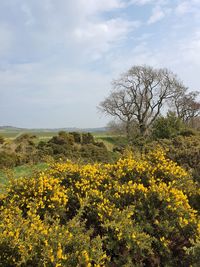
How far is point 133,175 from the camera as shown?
5539 mm

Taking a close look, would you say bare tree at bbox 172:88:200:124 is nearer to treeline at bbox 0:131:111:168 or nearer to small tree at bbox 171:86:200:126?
small tree at bbox 171:86:200:126

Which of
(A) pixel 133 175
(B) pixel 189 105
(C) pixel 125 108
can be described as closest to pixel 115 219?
(A) pixel 133 175

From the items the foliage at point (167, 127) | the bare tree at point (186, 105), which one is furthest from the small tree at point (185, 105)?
the foliage at point (167, 127)

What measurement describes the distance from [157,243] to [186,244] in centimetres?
49

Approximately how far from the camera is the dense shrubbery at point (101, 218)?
143 inches

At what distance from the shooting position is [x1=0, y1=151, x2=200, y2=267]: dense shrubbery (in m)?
3.63

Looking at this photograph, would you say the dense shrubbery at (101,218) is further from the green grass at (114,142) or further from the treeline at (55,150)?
the green grass at (114,142)

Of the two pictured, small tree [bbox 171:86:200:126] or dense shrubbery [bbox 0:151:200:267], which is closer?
dense shrubbery [bbox 0:151:200:267]

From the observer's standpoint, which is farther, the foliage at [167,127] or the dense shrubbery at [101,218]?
the foliage at [167,127]

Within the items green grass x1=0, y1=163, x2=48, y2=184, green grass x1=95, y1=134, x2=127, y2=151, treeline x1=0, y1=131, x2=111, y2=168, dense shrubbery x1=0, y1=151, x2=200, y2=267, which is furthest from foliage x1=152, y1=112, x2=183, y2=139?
dense shrubbery x1=0, y1=151, x2=200, y2=267

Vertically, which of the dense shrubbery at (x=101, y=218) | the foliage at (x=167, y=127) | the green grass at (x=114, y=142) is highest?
the foliage at (x=167, y=127)

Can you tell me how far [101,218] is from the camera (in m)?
4.48

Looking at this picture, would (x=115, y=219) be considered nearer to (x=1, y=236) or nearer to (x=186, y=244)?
(x=186, y=244)

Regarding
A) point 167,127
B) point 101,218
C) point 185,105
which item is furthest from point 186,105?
point 101,218
